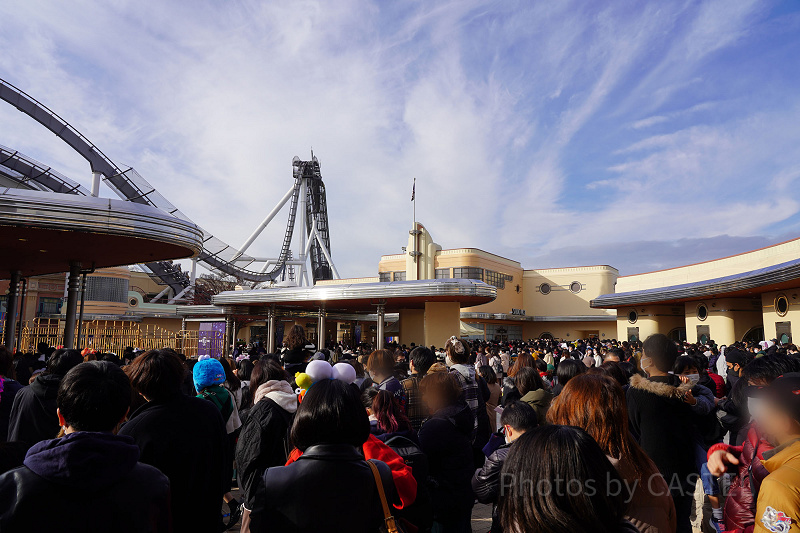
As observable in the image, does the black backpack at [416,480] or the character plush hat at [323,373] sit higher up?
the character plush hat at [323,373]

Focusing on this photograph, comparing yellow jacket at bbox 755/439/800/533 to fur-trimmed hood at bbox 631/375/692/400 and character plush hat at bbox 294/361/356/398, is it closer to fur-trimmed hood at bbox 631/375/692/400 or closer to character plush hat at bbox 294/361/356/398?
fur-trimmed hood at bbox 631/375/692/400

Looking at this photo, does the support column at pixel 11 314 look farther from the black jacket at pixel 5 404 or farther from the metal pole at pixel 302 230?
the metal pole at pixel 302 230

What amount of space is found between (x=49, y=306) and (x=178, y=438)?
34250 mm

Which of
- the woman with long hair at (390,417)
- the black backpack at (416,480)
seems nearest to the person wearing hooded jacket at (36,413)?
the woman with long hair at (390,417)

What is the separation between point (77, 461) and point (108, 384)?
46cm

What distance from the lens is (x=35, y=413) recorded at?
12.1ft

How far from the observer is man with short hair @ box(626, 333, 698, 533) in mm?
3453

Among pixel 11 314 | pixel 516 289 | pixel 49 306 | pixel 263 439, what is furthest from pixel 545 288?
pixel 263 439

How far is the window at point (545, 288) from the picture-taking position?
4255 cm

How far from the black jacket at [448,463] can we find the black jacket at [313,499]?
129 cm

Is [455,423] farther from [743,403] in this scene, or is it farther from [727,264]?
[727,264]

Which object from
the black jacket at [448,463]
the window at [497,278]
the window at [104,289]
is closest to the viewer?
the black jacket at [448,463]

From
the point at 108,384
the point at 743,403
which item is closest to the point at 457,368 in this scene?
the point at 743,403

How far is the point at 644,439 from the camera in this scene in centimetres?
348
